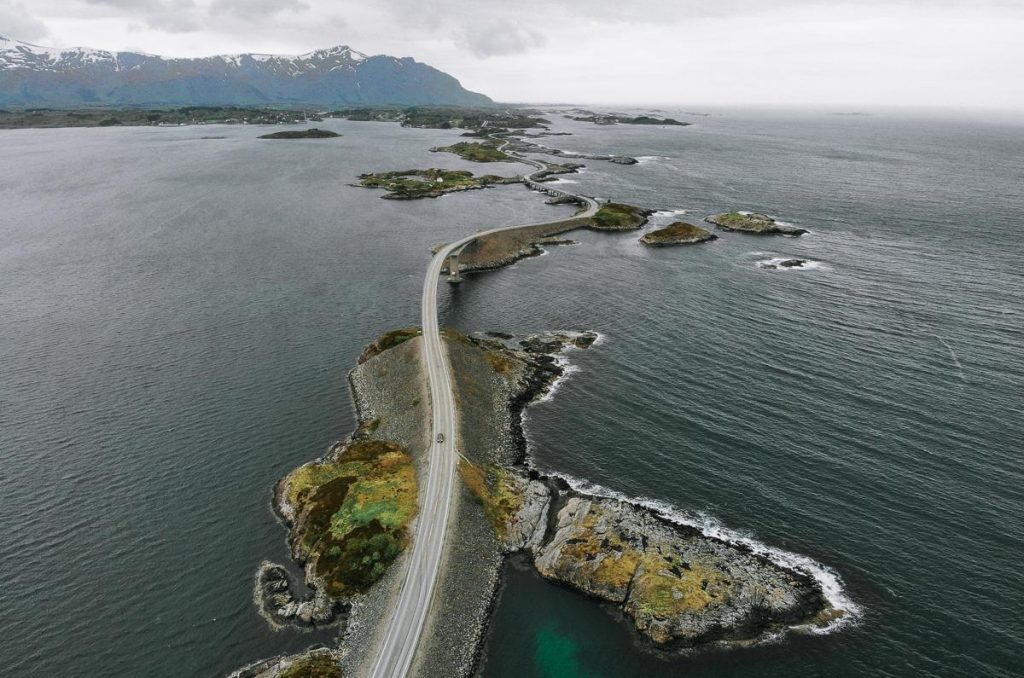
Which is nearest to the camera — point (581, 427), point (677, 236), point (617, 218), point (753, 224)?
point (581, 427)

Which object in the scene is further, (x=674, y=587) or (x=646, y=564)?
(x=646, y=564)

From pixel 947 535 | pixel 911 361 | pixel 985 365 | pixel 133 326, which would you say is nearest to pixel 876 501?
pixel 947 535

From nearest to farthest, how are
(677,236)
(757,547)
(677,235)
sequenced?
(757,547), (677,236), (677,235)

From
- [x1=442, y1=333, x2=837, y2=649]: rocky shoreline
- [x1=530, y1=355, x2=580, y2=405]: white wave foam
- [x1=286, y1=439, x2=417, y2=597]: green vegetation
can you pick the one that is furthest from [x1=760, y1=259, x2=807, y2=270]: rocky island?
[x1=286, y1=439, x2=417, y2=597]: green vegetation

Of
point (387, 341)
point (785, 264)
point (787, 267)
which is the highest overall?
point (785, 264)

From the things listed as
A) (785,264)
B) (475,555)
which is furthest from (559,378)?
(785,264)

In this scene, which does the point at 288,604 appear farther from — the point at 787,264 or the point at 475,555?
the point at 787,264

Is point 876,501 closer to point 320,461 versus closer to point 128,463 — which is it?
point 320,461

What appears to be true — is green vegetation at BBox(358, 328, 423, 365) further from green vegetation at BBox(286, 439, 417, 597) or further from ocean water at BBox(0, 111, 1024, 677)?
green vegetation at BBox(286, 439, 417, 597)
